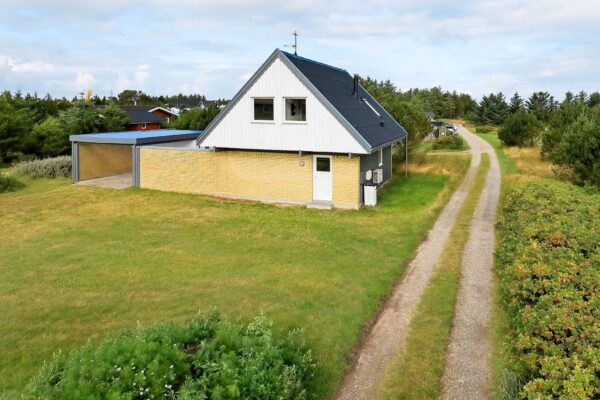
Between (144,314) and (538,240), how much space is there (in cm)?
751

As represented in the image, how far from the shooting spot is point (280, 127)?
19672 mm

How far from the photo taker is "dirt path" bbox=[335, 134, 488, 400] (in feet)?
22.2

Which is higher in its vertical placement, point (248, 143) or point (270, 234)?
point (248, 143)

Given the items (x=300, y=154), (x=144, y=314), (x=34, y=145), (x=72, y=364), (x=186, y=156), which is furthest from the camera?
(x=34, y=145)

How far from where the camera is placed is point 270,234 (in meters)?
14.7

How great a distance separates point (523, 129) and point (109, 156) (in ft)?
117

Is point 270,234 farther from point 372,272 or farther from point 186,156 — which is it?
point 186,156

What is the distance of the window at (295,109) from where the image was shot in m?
19.5

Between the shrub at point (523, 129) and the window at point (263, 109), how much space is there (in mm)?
31803

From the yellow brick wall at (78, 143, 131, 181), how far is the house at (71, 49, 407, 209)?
4.43 meters

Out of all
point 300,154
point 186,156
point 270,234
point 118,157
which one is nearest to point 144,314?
point 270,234

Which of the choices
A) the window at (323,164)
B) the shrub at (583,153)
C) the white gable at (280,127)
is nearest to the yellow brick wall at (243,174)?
the window at (323,164)

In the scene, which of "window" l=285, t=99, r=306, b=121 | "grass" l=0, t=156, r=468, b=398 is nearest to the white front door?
"grass" l=0, t=156, r=468, b=398

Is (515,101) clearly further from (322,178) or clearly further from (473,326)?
(473,326)
